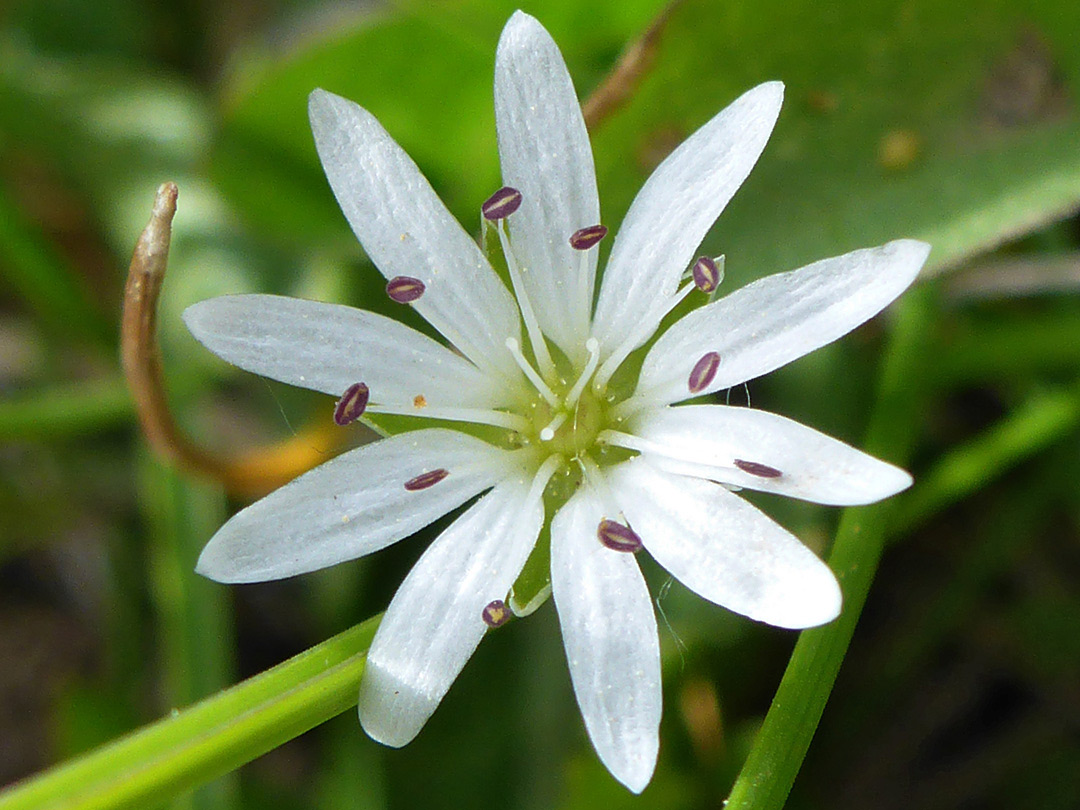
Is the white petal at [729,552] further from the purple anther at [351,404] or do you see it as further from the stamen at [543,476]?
the purple anther at [351,404]

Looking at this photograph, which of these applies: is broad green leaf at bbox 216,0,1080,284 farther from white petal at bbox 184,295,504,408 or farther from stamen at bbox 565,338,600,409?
white petal at bbox 184,295,504,408

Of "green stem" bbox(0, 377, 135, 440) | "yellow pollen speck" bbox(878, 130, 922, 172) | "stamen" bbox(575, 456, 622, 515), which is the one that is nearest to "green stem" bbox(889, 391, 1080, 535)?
"yellow pollen speck" bbox(878, 130, 922, 172)

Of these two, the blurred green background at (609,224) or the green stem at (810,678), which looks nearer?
the green stem at (810,678)

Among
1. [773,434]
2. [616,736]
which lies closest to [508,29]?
[773,434]

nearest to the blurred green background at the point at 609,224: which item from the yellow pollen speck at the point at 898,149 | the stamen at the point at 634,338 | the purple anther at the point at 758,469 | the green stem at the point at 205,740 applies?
the yellow pollen speck at the point at 898,149

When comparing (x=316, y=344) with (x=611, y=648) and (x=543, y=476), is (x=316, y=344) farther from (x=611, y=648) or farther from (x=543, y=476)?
(x=611, y=648)

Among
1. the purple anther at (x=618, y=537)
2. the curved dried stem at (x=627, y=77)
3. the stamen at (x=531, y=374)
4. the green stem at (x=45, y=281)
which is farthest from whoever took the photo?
the green stem at (x=45, y=281)

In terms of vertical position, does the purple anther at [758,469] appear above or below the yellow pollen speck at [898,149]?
below
